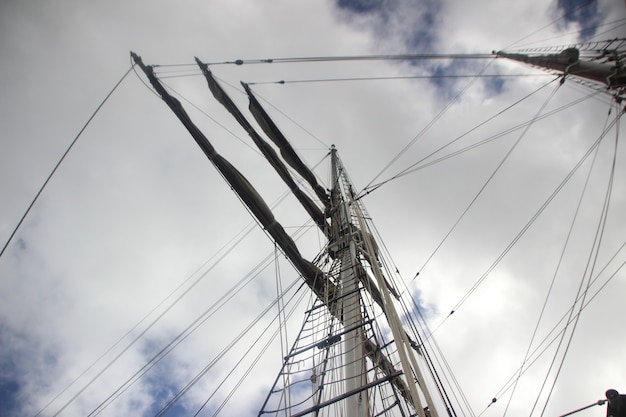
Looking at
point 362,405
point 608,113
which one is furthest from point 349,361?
point 608,113

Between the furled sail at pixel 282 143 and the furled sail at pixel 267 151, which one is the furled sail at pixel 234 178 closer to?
the furled sail at pixel 267 151

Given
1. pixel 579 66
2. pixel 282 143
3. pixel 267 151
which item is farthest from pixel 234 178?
pixel 579 66

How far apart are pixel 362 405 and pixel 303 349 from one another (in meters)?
1.41

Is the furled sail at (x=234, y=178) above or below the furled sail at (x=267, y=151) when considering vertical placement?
below

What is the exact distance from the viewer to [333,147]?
476 inches

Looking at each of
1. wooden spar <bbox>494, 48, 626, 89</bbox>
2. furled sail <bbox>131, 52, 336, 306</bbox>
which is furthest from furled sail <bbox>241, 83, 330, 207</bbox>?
wooden spar <bbox>494, 48, 626, 89</bbox>

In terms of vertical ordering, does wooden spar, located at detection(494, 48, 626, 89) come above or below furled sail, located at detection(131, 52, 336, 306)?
below

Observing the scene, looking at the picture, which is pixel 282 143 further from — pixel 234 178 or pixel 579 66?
pixel 579 66

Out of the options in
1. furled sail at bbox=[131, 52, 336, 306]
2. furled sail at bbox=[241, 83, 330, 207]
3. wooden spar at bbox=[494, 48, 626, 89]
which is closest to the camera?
wooden spar at bbox=[494, 48, 626, 89]

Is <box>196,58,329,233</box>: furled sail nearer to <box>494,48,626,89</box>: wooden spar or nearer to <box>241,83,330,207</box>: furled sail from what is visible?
<box>241,83,330,207</box>: furled sail

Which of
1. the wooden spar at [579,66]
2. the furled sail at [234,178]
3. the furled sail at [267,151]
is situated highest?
the furled sail at [267,151]

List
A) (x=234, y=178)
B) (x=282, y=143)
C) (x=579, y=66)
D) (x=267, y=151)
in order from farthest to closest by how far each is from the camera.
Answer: (x=282, y=143), (x=267, y=151), (x=234, y=178), (x=579, y=66)

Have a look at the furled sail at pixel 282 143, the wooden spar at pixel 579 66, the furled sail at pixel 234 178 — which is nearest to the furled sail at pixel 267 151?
the furled sail at pixel 282 143

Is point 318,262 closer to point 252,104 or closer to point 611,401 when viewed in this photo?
point 252,104
